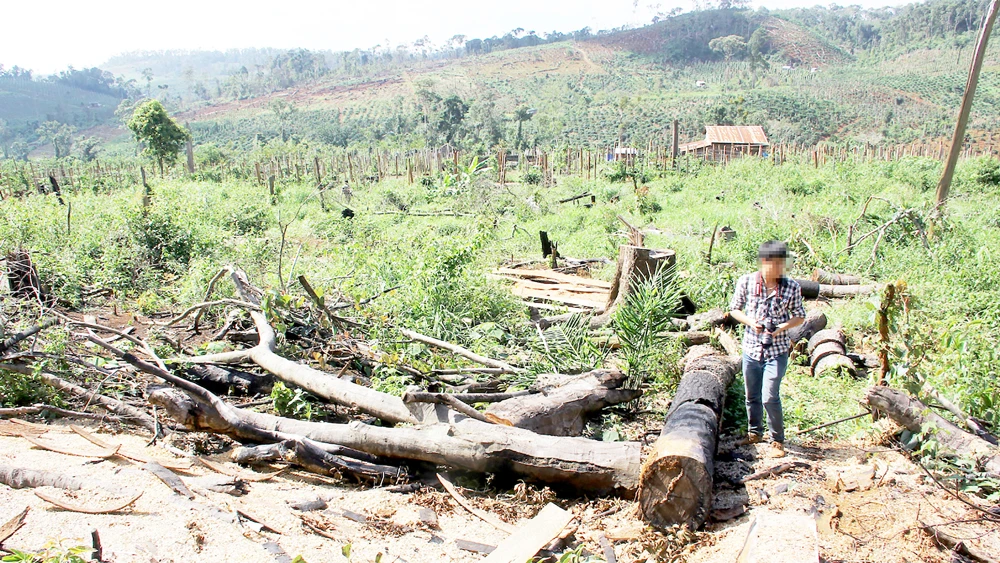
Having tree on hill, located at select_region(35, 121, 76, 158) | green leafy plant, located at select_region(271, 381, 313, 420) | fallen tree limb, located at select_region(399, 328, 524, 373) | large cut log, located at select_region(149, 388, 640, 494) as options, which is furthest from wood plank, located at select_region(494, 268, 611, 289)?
tree on hill, located at select_region(35, 121, 76, 158)

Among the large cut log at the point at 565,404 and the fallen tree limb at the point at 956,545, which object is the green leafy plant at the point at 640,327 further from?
the fallen tree limb at the point at 956,545

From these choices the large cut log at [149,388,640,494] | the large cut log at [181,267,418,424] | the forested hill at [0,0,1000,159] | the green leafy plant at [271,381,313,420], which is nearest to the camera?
the large cut log at [149,388,640,494]

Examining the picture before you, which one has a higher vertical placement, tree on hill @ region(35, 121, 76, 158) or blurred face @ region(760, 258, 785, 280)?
blurred face @ region(760, 258, 785, 280)

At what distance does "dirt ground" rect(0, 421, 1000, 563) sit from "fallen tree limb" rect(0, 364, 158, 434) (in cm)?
42

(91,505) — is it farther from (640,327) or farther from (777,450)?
(640,327)

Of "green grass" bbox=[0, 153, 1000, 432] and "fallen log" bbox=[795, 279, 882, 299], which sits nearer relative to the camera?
"green grass" bbox=[0, 153, 1000, 432]

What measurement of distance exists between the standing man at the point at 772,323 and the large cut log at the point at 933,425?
521 millimetres

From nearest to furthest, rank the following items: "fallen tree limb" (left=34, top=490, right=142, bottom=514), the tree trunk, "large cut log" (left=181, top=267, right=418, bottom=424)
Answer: "fallen tree limb" (left=34, top=490, right=142, bottom=514), "large cut log" (left=181, top=267, right=418, bottom=424), the tree trunk

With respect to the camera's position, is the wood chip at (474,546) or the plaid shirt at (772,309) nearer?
the wood chip at (474,546)

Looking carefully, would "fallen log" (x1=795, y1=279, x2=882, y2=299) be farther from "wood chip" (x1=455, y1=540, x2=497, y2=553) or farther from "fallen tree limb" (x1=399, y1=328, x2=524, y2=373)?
"wood chip" (x1=455, y1=540, x2=497, y2=553)

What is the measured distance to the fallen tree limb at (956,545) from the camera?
2.55 metres

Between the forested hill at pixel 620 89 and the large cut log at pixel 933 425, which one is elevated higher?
the forested hill at pixel 620 89

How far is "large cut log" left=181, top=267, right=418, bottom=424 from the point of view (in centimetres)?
407

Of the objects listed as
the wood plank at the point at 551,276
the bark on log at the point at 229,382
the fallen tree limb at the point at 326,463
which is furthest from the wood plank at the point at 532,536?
the wood plank at the point at 551,276
